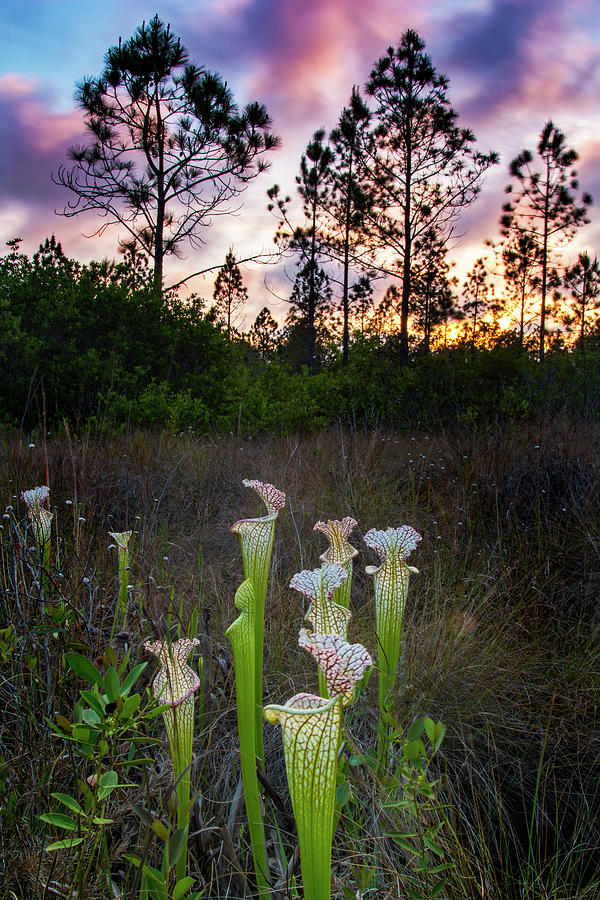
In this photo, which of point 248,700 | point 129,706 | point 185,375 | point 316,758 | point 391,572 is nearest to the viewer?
point 316,758

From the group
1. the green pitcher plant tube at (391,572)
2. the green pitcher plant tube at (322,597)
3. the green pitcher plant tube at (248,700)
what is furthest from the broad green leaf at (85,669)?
the green pitcher plant tube at (391,572)

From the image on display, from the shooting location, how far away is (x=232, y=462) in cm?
570

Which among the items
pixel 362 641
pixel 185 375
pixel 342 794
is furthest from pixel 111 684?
pixel 185 375

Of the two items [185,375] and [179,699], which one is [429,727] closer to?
[179,699]

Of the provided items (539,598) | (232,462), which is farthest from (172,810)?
(232,462)

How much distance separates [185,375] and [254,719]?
28.2ft

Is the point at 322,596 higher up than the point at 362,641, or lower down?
higher up

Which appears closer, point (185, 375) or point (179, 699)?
point (179, 699)

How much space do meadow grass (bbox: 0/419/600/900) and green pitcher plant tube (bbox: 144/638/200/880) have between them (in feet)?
0.27

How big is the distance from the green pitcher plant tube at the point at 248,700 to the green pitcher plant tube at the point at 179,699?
81 mm

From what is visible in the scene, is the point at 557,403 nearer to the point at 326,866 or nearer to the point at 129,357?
the point at 129,357

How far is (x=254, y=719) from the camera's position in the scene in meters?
1.06

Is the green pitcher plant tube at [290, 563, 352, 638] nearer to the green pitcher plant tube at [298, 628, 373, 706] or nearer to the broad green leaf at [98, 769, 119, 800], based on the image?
the green pitcher plant tube at [298, 628, 373, 706]

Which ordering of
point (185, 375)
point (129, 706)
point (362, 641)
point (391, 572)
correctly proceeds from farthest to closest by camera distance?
1. point (185, 375)
2. point (362, 641)
3. point (391, 572)
4. point (129, 706)
